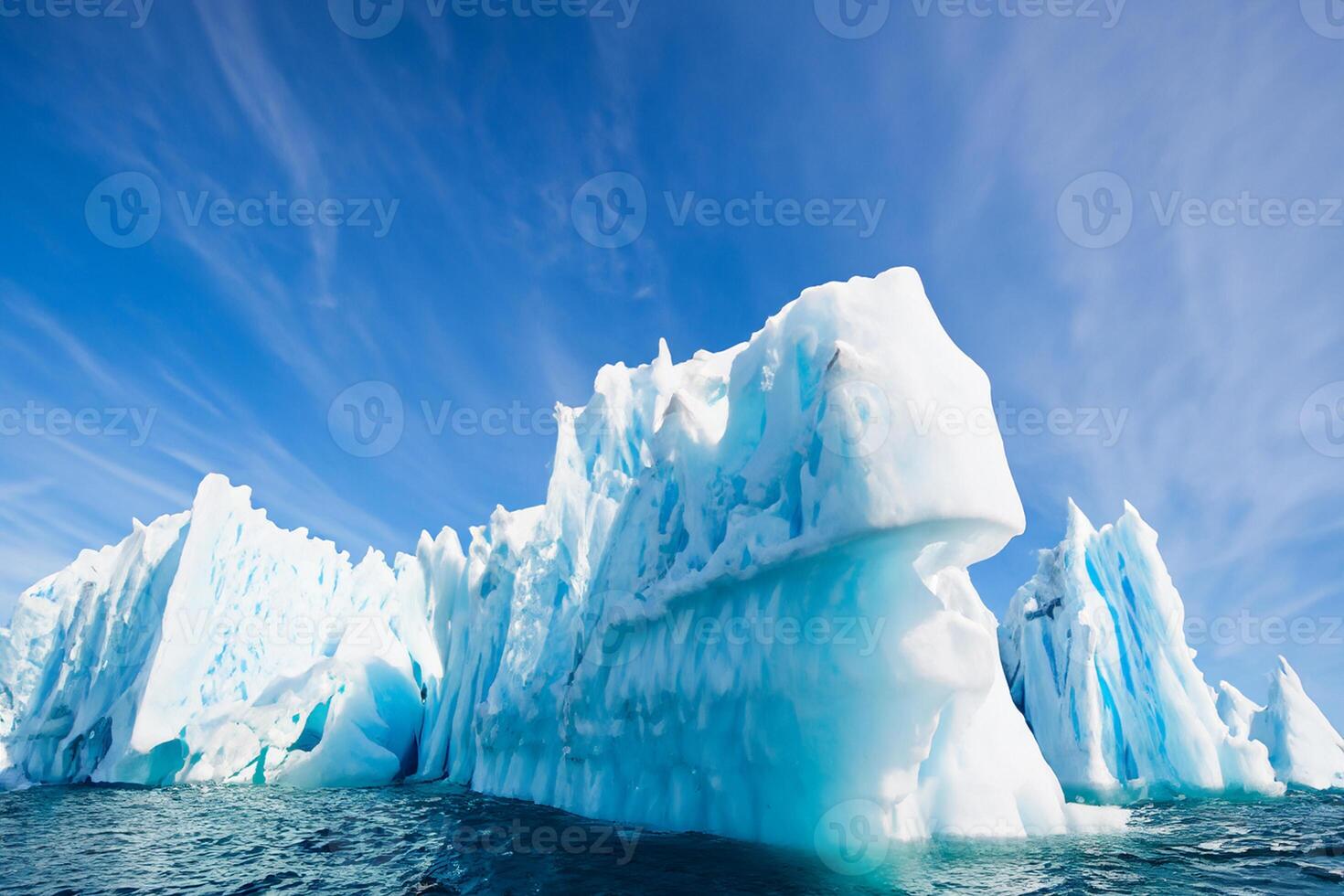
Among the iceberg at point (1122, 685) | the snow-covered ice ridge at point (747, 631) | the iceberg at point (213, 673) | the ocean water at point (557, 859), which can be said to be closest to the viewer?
the ocean water at point (557, 859)

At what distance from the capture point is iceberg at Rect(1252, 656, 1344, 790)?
99.3 ft

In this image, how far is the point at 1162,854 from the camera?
10.6 meters

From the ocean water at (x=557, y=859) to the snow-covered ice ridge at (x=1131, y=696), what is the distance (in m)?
10.2

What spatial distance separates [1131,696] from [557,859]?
26687 mm

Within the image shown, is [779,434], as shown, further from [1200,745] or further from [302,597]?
[302,597]

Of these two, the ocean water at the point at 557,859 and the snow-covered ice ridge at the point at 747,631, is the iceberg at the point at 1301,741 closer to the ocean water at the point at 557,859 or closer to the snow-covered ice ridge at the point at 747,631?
the ocean water at the point at 557,859

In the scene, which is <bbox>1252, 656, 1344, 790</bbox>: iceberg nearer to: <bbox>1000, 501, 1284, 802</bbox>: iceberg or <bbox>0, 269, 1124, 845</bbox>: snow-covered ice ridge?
<bbox>1000, 501, 1284, 802</bbox>: iceberg

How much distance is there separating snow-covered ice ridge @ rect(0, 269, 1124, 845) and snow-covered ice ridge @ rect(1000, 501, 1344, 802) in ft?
43.6

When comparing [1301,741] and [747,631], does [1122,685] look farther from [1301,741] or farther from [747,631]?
[747,631]

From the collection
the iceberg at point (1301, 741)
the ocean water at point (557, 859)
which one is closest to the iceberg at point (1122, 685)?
the iceberg at point (1301, 741)

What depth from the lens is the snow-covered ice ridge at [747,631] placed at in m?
9.70

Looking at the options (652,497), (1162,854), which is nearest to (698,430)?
(652,497)

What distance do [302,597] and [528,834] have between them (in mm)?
25671

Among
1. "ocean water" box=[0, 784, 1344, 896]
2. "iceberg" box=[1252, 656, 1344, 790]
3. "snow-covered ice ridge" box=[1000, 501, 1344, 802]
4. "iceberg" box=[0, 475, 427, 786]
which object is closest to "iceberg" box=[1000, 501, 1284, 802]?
"snow-covered ice ridge" box=[1000, 501, 1344, 802]
